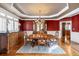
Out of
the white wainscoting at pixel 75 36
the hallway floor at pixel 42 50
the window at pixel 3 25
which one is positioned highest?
the window at pixel 3 25

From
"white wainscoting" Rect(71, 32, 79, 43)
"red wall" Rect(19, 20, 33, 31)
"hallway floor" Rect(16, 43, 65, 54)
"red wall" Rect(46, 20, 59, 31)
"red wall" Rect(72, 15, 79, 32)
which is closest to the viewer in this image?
"hallway floor" Rect(16, 43, 65, 54)

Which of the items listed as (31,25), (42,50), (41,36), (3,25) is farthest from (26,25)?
(42,50)

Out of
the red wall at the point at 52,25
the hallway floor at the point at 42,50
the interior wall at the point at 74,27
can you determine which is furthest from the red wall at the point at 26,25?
the interior wall at the point at 74,27

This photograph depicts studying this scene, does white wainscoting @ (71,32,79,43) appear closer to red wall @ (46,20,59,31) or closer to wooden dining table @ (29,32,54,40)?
red wall @ (46,20,59,31)

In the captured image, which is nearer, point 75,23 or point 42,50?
point 42,50

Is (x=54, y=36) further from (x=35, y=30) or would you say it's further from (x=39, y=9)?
(x=39, y=9)

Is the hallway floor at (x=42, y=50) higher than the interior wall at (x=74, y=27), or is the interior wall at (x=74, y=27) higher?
the interior wall at (x=74, y=27)

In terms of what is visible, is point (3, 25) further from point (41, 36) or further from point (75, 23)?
point (75, 23)

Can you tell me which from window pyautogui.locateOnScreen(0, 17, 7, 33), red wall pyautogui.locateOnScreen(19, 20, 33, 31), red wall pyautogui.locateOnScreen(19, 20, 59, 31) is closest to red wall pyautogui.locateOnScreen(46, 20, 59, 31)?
red wall pyautogui.locateOnScreen(19, 20, 59, 31)

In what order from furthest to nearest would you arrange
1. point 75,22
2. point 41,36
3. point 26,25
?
point 75,22 < point 41,36 < point 26,25

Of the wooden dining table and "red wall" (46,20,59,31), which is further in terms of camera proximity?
"red wall" (46,20,59,31)

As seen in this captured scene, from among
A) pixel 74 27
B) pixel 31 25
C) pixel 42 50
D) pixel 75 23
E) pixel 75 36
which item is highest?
pixel 75 23

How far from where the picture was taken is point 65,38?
30.9 feet

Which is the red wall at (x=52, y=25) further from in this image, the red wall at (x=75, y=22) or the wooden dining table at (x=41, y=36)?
the red wall at (x=75, y=22)
